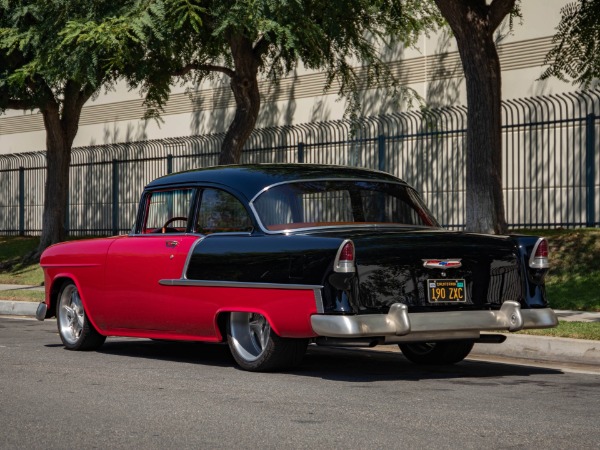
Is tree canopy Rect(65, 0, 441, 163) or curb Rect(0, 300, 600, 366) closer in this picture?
curb Rect(0, 300, 600, 366)

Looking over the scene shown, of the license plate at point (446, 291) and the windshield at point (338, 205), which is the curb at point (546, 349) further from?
the license plate at point (446, 291)

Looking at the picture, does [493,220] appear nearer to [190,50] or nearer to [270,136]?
[190,50]

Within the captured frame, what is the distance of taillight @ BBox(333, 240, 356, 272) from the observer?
8758 mm

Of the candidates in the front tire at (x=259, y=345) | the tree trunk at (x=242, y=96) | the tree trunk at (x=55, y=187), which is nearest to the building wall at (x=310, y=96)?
the tree trunk at (x=242, y=96)

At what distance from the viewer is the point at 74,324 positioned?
11.8 meters

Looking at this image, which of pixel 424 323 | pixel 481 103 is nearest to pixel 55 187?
pixel 481 103

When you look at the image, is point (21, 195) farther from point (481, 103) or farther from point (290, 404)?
point (290, 404)

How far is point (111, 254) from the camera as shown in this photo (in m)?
11.0

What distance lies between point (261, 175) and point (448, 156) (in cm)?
1445

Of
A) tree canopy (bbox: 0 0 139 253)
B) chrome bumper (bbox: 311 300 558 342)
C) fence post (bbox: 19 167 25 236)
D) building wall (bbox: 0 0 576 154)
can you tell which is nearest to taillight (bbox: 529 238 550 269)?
chrome bumper (bbox: 311 300 558 342)

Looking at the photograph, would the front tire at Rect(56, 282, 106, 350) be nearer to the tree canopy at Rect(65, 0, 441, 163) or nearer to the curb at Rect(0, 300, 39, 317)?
the curb at Rect(0, 300, 39, 317)

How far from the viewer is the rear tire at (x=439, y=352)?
10.3 meters

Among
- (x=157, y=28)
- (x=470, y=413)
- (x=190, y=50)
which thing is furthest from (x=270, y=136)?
(x=470, y=413)

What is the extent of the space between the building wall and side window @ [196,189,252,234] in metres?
15.1
